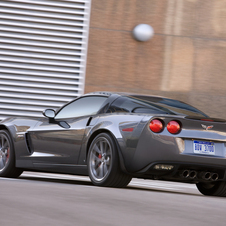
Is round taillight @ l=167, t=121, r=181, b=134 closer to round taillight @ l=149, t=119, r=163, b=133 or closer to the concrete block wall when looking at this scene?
round taillight @ l=149, t=119, r=163, b=133

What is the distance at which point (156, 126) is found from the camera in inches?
242

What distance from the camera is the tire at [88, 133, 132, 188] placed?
6301 millimetres

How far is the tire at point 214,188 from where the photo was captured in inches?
276

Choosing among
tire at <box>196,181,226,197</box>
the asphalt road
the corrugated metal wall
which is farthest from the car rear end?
the corrugated metal wall

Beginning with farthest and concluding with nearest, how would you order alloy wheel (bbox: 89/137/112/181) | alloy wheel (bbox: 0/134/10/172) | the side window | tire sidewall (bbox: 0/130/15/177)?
alloy wheel (bbox: 0/134/10/172), tire sidewall (bbox: 0/130/15/177), the side window, alloy wheel (bbox: 89/137/112/181)

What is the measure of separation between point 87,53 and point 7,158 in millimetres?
5980

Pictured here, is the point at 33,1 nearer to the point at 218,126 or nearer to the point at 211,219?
the point at 218,126

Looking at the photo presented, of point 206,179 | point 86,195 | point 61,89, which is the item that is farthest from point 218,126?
point 61,89

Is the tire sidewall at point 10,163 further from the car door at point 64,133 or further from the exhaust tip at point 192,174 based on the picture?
the exhaust tip at point 192,174

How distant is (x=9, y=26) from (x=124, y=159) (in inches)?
322

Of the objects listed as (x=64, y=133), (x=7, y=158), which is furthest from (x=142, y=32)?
(x=64, y=133)

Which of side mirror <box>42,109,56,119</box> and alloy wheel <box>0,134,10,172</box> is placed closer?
side mirror <box>42,109,56,119</box>

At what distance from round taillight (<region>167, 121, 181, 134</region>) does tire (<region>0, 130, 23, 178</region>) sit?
2.69 meters

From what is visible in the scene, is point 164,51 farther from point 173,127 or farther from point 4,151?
point 173,127
